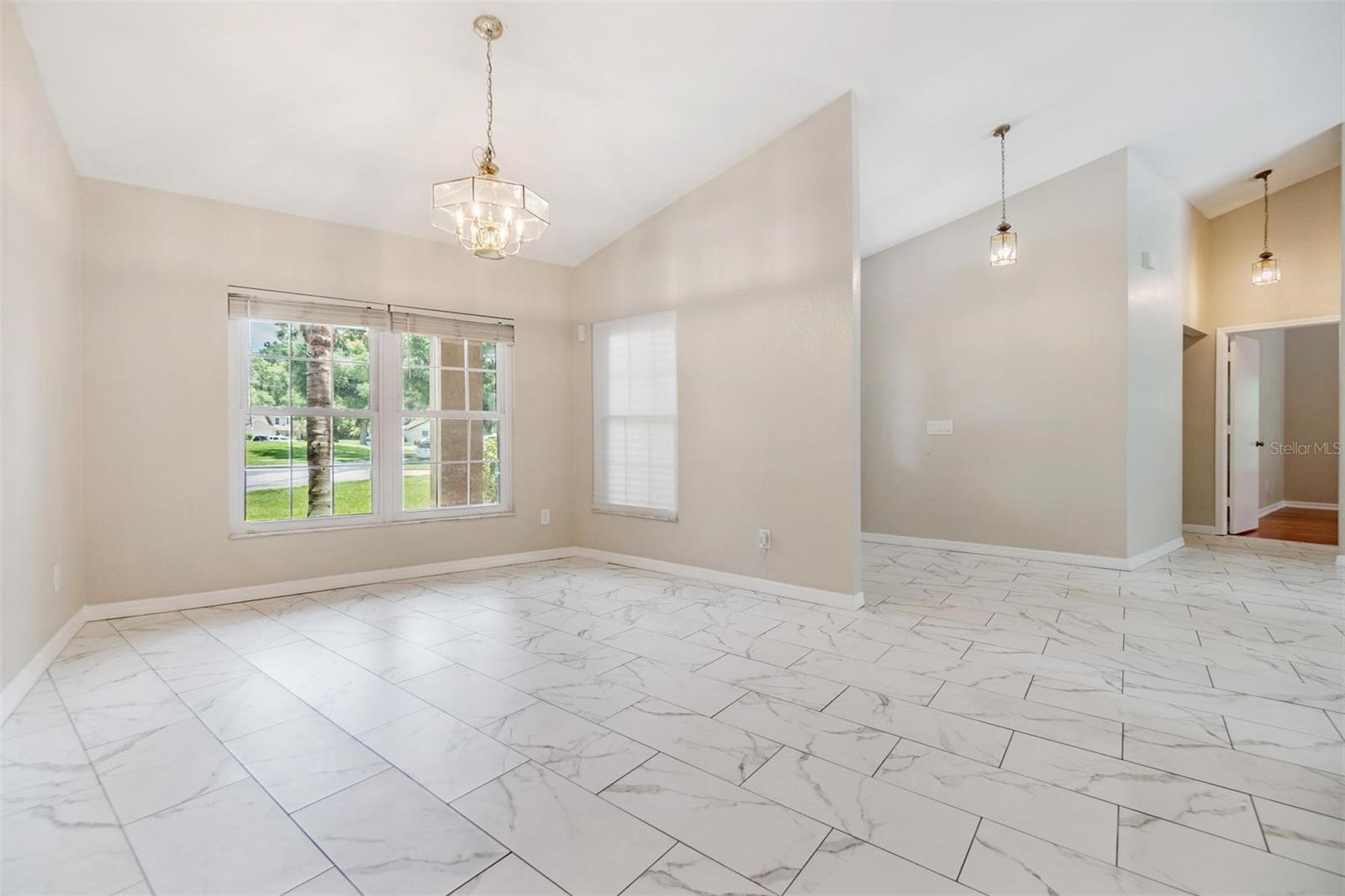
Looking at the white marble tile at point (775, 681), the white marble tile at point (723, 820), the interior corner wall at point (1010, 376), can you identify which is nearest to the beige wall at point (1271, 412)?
the interior corner wall at point (1010, 376)

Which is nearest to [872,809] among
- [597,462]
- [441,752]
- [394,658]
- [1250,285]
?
[441,752]

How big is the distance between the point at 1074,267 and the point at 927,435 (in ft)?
5.84

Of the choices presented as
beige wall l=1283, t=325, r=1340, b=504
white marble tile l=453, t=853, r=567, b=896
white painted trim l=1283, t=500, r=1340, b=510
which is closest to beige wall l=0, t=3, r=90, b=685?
white marble tile l=453, t=853, r=567, b=896

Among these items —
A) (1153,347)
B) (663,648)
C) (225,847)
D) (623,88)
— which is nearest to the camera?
(225,847)

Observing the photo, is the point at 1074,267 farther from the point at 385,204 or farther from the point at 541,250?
the point at 385,204

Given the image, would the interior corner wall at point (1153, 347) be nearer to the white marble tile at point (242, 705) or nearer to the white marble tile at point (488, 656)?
the white marble tile at point (488, 656)

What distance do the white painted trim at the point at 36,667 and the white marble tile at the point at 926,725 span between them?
3175 millimetres

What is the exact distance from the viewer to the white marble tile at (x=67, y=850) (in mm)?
1391

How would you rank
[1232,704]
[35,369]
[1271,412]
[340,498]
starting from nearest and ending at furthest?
[1232,704], [35,369], [340,498], [1271,412]

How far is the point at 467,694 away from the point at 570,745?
0.64 m

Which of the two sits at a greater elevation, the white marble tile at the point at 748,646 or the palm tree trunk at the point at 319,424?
the palm tree trunk at the point at 319,424

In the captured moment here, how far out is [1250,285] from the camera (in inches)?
232

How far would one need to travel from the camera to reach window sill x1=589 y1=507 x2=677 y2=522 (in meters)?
4.59

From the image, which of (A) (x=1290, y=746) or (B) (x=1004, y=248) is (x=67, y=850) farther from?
(B) (x=1004, y=248)
